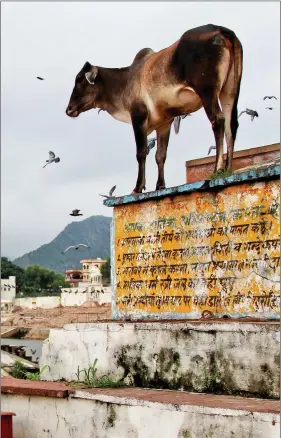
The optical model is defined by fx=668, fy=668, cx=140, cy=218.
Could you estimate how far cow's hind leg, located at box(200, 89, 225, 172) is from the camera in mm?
7539

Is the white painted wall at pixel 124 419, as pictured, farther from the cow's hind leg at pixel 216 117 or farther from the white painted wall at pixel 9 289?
the white painted wall at pixel 9 289

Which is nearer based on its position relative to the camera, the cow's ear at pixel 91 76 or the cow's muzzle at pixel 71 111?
the cow's ear at pixel 91 76

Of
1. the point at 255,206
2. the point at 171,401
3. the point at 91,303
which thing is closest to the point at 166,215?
the point at 255,206

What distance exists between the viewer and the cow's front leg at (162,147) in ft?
28.9

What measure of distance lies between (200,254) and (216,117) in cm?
161

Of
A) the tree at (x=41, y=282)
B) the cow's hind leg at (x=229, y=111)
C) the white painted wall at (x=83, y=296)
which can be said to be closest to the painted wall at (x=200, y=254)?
the cow's hind leg at (x=229, y=111)

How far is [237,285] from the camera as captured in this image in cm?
670

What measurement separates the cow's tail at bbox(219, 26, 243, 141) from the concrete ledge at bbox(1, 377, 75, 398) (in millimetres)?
3504

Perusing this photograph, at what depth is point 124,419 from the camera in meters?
6.32

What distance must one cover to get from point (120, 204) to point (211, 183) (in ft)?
5.11

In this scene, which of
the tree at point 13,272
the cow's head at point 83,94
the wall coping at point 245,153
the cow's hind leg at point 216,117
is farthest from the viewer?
the tree at point 13,272

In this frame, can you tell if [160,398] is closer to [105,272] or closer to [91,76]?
[91,76]

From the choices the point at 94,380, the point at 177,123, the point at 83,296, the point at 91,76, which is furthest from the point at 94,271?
the point at 94,380

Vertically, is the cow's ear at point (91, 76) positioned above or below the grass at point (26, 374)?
above
